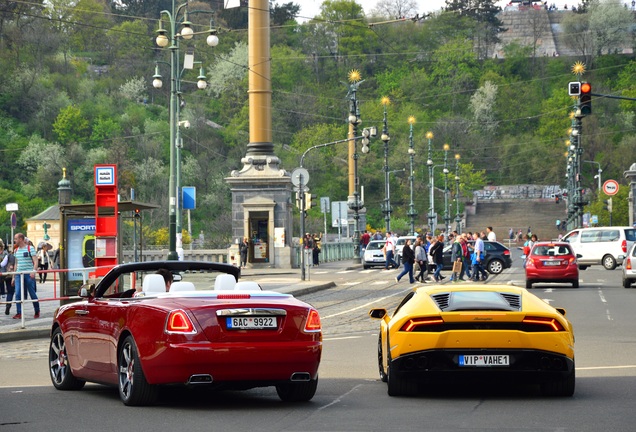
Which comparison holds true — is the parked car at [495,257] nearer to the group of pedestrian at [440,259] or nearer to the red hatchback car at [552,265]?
the group of pedestrian at [440,259]

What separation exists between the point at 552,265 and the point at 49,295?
14.7 metres

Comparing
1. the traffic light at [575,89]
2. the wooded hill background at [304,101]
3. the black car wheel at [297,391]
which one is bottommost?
the black car wheel at [297,391]

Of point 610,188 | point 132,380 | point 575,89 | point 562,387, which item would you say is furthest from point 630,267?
point 610,188

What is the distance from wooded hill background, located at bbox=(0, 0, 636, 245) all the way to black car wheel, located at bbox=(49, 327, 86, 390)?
7270 centimetres

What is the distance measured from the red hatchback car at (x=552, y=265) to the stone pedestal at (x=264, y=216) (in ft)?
62.0

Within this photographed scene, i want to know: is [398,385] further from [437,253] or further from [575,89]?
[437,253]

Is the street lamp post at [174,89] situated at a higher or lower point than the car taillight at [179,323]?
higher

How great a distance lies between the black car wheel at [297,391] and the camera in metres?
12.1

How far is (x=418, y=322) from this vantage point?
12406 mm

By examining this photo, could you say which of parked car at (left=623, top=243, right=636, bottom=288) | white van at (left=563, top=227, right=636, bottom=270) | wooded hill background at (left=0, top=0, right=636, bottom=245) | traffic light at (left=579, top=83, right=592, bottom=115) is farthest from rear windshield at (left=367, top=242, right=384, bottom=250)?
wooded hill background at (left=0, top=0, right=636, bottom=245)

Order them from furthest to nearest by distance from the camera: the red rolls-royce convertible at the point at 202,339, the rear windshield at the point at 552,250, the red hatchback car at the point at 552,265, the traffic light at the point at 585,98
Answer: the traffic light at the point at 585,98
the rear windshield at the point at 552,250
the red hatchback car at the point at 552,265
the red rolls-royce convertible at the point at 202,339

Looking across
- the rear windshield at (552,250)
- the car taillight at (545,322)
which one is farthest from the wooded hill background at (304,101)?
the car taillight at (545,322)

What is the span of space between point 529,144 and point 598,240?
362 feet

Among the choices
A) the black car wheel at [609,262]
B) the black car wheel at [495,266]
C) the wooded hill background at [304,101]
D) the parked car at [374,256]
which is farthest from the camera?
the wooded hill background at [304,101]
